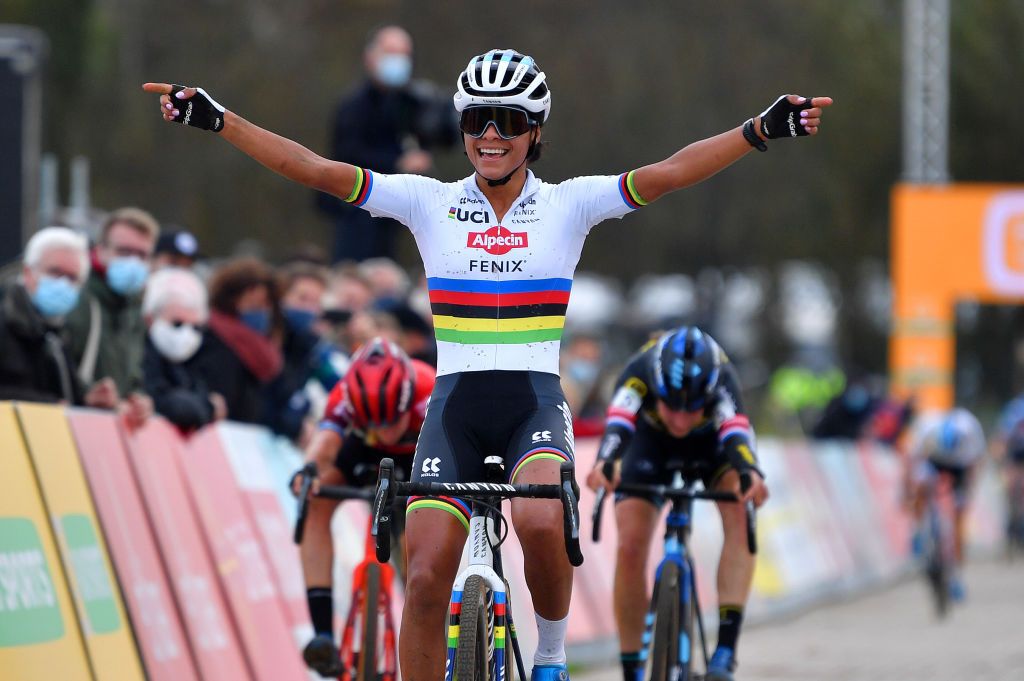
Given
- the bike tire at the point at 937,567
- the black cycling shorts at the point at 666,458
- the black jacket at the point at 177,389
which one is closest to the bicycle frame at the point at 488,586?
the black cycling shorts at the point at 666,458

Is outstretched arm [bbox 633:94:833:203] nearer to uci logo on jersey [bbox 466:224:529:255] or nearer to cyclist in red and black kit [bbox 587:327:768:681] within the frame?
uci logo on jersey [bbox 466:224:529:255]

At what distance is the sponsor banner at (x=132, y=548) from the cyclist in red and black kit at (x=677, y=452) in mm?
1875

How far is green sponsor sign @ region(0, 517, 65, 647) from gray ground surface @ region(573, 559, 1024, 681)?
4.82 meters

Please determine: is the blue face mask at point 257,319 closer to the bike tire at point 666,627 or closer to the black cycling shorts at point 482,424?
the bike tire at point 666,627

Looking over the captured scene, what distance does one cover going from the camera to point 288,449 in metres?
10.7

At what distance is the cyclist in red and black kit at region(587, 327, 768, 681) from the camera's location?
845 cm

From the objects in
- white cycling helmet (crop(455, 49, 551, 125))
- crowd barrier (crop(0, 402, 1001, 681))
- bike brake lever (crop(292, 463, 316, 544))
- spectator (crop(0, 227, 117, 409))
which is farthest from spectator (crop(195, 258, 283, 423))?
white cycling helmet (crop(455, 49, 551, 125))

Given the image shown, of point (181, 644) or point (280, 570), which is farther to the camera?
point (280, 570)

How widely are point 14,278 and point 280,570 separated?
2.06m

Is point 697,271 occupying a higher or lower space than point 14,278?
lower

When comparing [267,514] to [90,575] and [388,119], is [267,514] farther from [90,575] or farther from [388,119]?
[388,119]

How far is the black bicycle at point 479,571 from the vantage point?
6.05 metres

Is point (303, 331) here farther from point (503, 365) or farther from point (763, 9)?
point (763, 9)

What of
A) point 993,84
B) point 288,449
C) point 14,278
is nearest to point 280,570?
point 288,449
